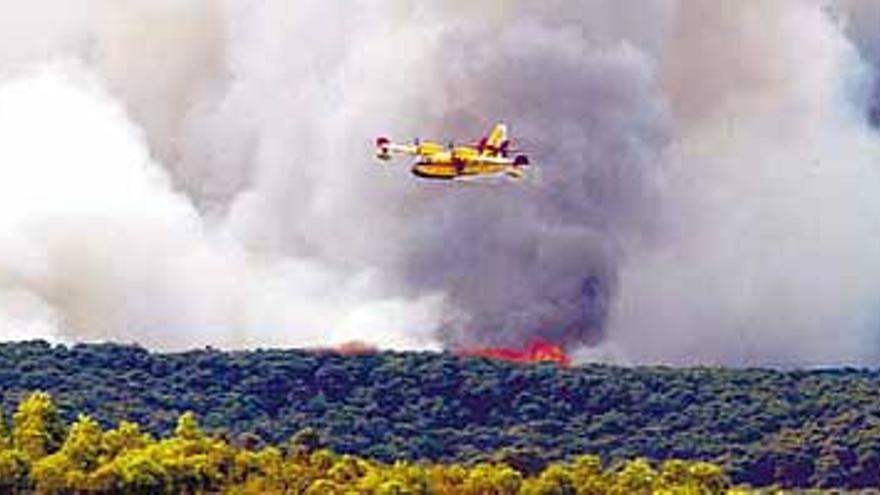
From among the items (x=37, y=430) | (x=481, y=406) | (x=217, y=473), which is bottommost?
(x=217, y=473)

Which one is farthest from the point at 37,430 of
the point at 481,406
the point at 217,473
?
the point at 481,406

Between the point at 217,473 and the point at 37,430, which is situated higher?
the point at 37,430

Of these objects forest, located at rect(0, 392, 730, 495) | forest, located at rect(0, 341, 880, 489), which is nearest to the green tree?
forest, located at rect(0, 392, 730, 495)

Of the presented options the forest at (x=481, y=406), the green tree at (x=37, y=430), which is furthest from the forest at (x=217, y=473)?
the forest at (x=481, y=406)

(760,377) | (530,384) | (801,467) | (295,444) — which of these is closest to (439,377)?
(530,384)

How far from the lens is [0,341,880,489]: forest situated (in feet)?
523

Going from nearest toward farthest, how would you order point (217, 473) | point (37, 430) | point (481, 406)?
1. point (217, 473)
2. point (37, 430)
3. point (481, 406)

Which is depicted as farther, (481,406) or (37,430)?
(481,406)

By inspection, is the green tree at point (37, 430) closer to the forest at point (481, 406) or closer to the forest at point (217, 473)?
the forest at point (217, 473)

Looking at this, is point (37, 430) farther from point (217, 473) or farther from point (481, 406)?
point (481, 406)

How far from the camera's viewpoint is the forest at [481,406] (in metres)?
160

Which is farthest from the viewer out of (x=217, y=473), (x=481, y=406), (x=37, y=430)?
(x=481, y=406)

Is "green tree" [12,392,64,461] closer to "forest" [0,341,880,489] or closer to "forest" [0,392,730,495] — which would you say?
"forest" [0,392,730,495]

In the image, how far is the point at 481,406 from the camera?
179875mm
